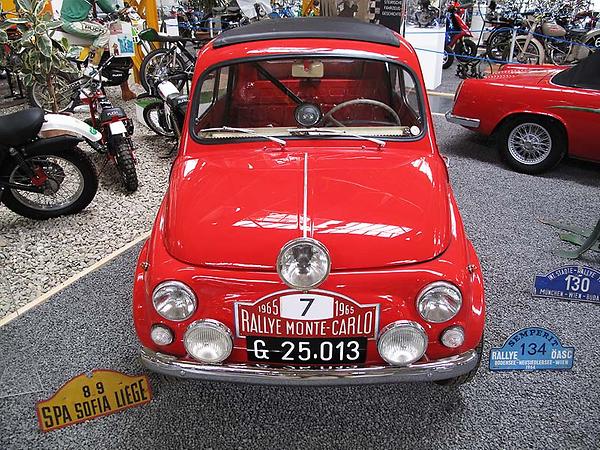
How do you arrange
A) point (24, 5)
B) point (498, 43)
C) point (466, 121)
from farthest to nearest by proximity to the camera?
point (498, 43), point (466, 121), point (24, 5)

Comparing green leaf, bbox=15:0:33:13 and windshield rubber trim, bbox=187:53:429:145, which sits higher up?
green leaf, bbox=15:0:33:13

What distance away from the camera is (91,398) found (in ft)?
6.79

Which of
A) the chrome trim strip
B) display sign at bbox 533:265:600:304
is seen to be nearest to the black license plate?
the chrome trim strip

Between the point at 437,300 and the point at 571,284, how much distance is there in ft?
4.47

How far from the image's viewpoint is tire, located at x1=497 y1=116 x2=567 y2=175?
4773 mm

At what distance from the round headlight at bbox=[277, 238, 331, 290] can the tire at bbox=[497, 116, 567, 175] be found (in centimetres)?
381

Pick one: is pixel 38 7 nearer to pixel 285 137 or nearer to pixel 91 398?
pixel 285 137

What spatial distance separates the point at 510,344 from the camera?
232 centimetres

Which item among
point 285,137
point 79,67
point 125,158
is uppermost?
point 285,137

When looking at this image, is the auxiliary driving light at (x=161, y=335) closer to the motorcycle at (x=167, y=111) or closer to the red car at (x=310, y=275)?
the red car at (x=310, y=275)

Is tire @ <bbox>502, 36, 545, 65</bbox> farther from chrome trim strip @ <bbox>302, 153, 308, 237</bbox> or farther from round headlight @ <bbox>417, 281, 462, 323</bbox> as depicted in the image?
round headlight @ <bbox>417, 281, 462, 323</bbox>

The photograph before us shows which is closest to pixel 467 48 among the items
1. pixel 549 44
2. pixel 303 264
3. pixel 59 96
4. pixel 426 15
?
pixel 426 15

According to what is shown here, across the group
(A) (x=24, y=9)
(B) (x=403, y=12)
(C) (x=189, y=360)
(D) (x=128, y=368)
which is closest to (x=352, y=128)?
(C) (x=189, y=360)

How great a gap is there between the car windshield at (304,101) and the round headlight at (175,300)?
3.07 feet
